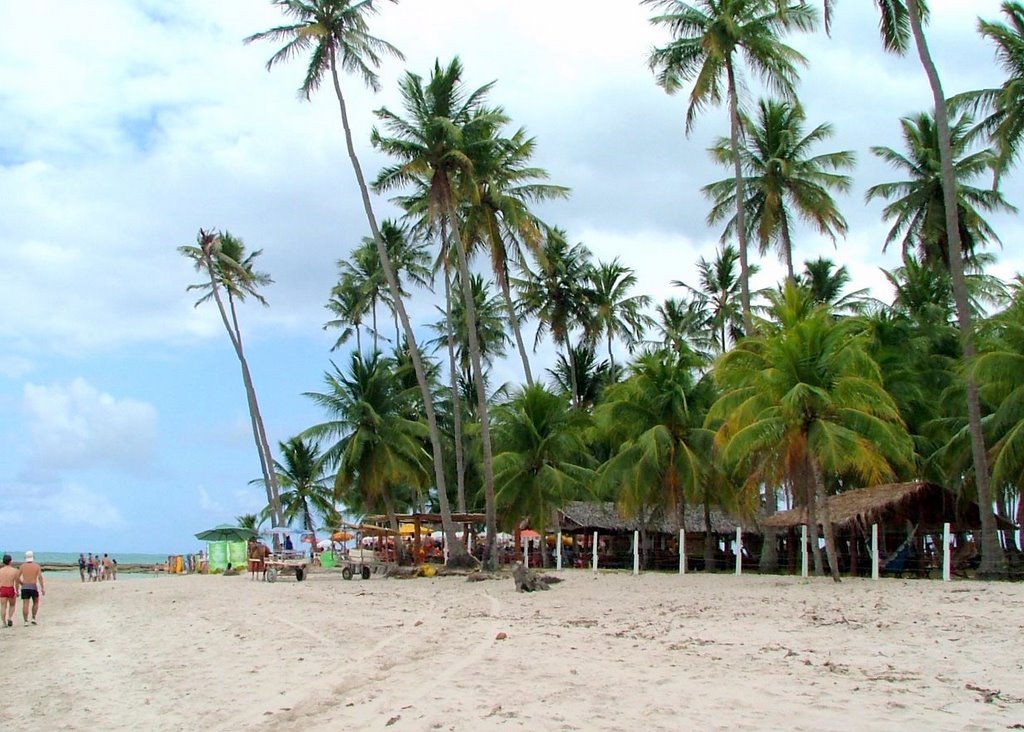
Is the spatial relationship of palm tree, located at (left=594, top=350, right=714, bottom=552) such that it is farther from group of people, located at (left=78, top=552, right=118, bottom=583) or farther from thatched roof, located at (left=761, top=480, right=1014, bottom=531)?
group of people, located at (left=78, top=552, right=118, bottom=583)

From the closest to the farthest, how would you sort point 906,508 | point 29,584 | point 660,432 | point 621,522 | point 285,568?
1. point 29,584
2. point 906,508
3. point 660,432
4. point 285,568
5. point 621,522

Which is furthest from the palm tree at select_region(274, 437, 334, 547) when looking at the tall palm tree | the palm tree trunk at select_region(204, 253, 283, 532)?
the tall palm tree

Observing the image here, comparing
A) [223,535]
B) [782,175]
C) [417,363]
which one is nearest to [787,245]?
[782,175]

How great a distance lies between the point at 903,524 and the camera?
26.0 meters

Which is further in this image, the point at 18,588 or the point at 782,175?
the point at 782,175

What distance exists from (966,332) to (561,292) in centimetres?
2003

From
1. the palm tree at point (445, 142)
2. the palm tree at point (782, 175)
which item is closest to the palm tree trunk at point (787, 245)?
the palm tree at point (782, 175)

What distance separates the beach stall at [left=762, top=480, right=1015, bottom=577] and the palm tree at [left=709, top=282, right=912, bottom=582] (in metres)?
3.19

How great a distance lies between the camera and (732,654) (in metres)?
10.6

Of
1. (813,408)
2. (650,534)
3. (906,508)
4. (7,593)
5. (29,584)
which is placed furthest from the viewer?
(650,534)

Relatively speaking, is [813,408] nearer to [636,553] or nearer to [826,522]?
[826,522]

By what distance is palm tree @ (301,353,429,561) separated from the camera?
114 ft

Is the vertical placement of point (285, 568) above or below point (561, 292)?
below

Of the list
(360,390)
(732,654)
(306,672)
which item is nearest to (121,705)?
(306,672)
